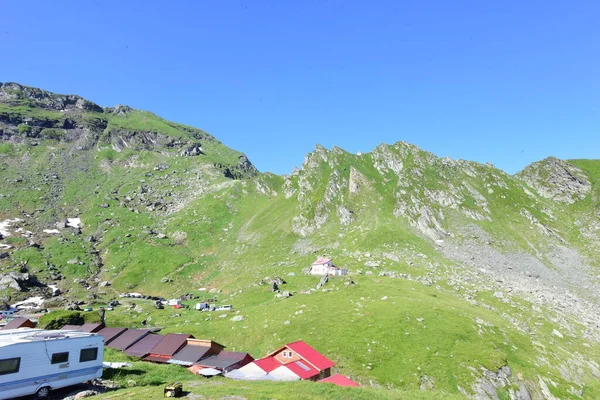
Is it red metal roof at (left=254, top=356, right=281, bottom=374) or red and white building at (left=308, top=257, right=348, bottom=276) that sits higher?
red and white building at (left=308, top=257, right=348, bottom=276)

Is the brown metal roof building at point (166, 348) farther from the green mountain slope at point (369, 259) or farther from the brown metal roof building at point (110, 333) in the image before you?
the green mountain slope at point (369, 259)

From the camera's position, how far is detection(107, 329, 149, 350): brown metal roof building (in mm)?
55219

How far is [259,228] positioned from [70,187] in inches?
4836

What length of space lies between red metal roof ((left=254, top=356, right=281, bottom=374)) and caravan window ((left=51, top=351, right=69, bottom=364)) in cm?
2374

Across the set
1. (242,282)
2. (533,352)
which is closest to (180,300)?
(242,282)

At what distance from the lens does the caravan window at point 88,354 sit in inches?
1102

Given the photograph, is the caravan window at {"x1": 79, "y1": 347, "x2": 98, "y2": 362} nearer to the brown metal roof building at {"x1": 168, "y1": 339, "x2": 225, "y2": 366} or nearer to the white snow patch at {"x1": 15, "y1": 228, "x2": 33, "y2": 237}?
the brown metal roof building at {"x1": 168, "y1": 339, "x2": 225, "y2": 366}

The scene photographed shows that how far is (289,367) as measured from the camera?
4309 cm

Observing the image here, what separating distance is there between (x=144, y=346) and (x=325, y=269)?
174 ft

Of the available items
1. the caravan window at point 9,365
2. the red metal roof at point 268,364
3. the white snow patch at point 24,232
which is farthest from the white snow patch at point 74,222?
the caravan window at point 9,365

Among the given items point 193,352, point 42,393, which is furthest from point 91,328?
point 42,393

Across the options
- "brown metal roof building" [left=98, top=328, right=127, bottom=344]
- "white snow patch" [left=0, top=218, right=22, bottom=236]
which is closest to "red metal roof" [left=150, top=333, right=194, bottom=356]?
"brown metal roof building" [left=98, top=328, right=127, bottom=344]

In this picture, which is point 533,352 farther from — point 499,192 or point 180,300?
point 499,192

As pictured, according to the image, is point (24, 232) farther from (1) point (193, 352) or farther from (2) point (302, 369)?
(2) point (302, 369)
